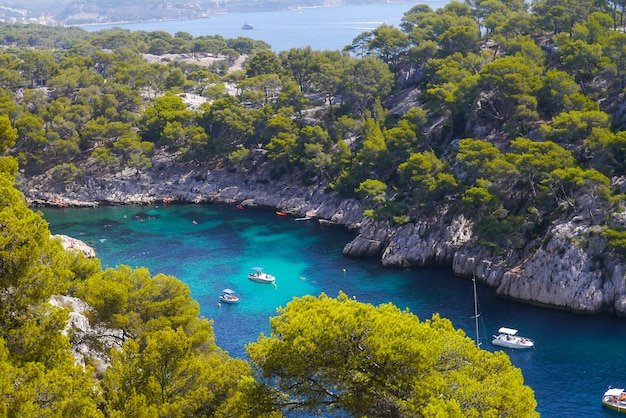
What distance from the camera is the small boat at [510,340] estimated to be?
163 feet

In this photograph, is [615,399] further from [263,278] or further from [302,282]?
[263,278]

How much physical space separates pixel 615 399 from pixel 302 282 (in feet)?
97.4

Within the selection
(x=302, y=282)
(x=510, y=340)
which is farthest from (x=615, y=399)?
(x=302, y=282)

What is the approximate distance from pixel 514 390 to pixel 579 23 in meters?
73.4

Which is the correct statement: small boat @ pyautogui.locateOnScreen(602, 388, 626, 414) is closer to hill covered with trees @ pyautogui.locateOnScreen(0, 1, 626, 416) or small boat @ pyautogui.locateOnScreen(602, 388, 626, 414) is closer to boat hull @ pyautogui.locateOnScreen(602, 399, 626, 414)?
boat hull @ pyautogui.locateOnScreen(602, 399, 626, 414)

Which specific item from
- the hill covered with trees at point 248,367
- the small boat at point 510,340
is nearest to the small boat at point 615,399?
the small boat at point 510,340

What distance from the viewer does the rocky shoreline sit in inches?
2181

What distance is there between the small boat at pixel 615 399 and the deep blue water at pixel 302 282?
1.49 ft

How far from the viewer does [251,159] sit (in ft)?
319

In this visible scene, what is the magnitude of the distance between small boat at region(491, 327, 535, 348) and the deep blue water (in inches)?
24.4

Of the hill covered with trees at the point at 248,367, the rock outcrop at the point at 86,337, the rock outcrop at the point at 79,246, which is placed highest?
the hill covered with trees at the point at 248,367

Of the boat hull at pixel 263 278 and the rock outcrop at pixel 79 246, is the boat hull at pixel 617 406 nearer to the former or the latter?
the boat hull at pixel 263 278

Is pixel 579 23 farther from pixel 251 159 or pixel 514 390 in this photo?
pixel 514 390

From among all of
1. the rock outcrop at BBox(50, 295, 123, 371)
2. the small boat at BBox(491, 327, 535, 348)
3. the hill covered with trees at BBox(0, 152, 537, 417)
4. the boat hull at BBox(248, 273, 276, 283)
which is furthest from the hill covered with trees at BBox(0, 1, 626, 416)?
the boat hull at BBox(248, 273, 276, 283)
